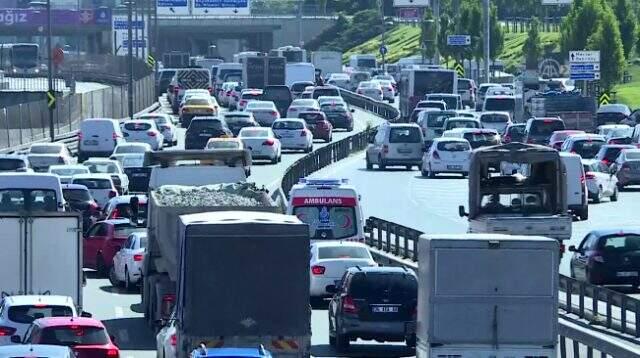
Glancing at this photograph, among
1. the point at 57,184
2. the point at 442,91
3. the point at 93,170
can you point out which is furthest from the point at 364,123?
the point at 57,184

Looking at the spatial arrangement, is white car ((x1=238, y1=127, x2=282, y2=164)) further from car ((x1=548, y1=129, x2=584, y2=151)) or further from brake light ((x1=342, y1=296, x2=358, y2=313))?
brake light ((x1=342, y1=296, x2=358, y2=313))

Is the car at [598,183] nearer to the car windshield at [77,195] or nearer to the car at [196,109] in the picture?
the car windshield at [77,195]

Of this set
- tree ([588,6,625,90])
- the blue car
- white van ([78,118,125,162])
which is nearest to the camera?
the blue car

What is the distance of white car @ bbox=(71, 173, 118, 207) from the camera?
49125mm

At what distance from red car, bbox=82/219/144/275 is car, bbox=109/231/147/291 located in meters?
1.86

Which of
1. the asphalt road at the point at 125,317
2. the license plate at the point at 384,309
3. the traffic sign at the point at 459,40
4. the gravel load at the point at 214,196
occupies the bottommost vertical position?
the asphalt road at the point at 125,317

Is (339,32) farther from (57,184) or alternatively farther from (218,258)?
(218,258)

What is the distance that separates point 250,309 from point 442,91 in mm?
76003

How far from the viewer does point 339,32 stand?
194 meters

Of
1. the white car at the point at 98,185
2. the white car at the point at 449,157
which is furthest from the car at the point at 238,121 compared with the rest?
the white car at the point at 98,185

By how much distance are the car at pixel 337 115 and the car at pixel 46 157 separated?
27698mm

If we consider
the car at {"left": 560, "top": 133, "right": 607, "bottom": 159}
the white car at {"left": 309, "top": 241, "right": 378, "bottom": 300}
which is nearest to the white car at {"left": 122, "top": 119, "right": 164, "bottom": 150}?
the car at {"left": 560, "top": 133, "right": 607, "bottom": 159}

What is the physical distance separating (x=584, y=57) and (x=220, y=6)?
5922 centimetres

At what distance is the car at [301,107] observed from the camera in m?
84.1
